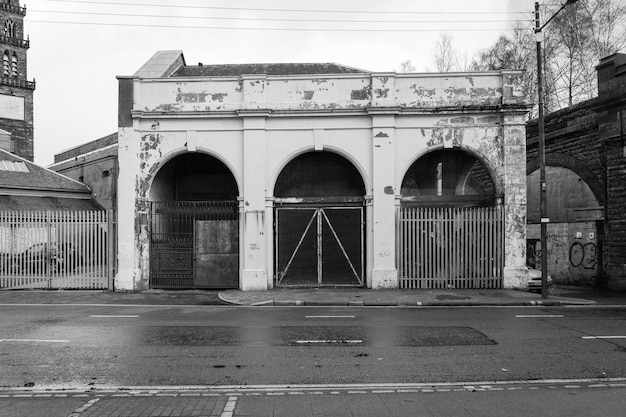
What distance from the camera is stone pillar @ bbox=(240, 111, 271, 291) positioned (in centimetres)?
1599

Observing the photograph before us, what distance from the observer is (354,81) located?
16484mm

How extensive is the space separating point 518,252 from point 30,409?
14710 millimetres

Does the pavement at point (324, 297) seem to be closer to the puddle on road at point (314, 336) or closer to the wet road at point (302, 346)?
the wet road at point (302, 346)

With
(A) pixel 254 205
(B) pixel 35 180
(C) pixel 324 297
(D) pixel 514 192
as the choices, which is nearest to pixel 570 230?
(D) pixel 514 192

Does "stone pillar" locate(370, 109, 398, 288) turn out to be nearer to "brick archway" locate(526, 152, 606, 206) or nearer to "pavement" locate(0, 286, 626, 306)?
"pavement" locate(0, 286, 626, 306)

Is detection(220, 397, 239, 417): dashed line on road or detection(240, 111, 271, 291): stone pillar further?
detection(240, 111, 271, 291): stone pillar

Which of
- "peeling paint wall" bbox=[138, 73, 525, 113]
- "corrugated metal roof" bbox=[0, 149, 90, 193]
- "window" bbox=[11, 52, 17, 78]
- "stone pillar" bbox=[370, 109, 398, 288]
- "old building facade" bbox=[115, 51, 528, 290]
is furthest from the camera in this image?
"window" bbox=[11, 52, 17, 78]

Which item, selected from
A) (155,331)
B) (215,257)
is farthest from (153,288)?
(155,331)

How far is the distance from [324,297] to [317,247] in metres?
2.62

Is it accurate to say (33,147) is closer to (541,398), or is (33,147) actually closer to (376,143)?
(376,143)

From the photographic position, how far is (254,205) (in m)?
16.2

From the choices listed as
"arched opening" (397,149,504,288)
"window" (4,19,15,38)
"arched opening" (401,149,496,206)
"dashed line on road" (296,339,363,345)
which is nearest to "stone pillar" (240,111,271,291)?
"arched opening" (397,149,504,288)

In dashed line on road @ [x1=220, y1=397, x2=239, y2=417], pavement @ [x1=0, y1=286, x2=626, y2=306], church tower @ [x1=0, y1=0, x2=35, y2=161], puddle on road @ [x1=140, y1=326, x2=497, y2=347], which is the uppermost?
church tower @ [x1=0, y1=0, x2=35, y2=161]

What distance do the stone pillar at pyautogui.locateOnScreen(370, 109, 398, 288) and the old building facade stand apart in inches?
1.4
